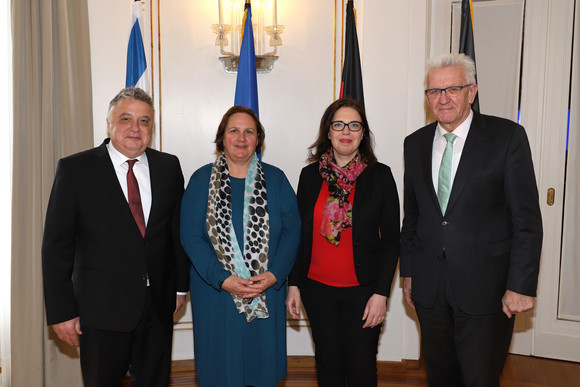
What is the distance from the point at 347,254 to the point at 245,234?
1.69 feet

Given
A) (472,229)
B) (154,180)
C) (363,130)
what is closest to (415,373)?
(472,229)

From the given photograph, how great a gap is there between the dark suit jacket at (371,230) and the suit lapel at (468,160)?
0.34 meters

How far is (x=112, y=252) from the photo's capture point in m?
2.08

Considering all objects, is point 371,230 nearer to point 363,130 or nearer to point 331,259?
point 331,259

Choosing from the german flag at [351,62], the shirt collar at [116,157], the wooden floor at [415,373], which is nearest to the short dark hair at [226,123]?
the shirt collar at [116,157]

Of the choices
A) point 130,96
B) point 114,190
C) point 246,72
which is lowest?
point 114,190

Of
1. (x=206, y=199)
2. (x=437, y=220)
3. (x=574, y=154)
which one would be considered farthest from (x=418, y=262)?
(x=574, y=154)

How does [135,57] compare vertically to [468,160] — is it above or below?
above

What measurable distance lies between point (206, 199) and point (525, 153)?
4.85 ft

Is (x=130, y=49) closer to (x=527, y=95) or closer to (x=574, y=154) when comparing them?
(x=527, y=95)

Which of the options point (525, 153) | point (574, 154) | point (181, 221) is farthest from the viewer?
Answer: point (574, 154)

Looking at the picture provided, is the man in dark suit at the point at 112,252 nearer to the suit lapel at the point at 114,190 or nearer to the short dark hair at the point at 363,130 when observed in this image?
the suit lapel at the point at 114,190

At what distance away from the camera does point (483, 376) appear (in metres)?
2.15

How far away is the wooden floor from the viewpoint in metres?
3.41
